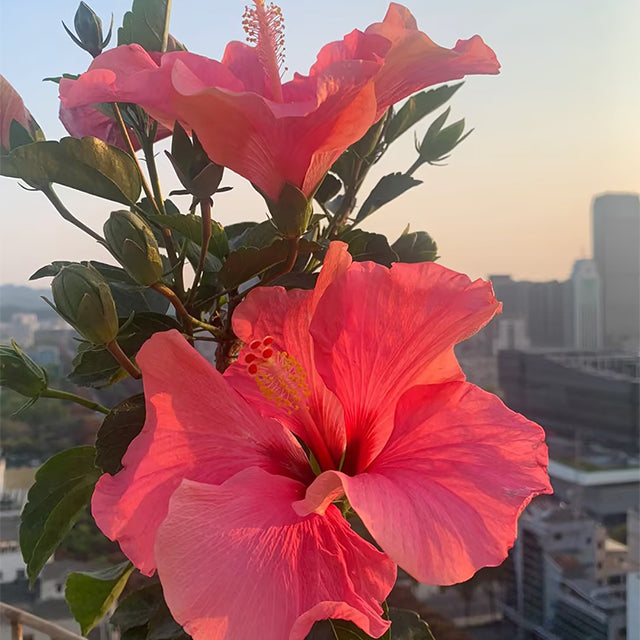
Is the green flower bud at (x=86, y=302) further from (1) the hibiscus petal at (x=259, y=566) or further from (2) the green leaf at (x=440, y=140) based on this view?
(2) the green leaf at (x=440, y=140)

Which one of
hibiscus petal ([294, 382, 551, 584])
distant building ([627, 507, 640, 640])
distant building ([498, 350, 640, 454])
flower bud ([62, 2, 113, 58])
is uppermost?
flower bud ([62, 2, 113, 58])

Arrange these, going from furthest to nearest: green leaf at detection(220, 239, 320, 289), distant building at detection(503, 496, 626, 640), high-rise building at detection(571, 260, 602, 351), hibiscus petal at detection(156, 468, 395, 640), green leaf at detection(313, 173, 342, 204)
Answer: high-rise building at detection(571, 260, 602, 351) → distant building at detection(503, 496, 626, 640) → green leaf at detection(313, 173, 342, 204) → green leaf at detection(220, 239, 320, 289) → hibiscus petal at detection(156, 468, 395, 640)

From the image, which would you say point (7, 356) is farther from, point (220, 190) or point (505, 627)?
point (505, 627)

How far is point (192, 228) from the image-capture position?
1.20ft

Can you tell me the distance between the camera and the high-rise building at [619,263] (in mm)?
14398

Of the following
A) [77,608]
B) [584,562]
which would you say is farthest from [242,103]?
[584,562]

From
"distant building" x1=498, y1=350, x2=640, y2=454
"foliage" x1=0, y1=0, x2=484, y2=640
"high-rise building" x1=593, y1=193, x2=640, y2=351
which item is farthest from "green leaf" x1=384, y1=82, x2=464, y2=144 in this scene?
"high-rise building" x1=593, y1=193, x2=640, y2=351

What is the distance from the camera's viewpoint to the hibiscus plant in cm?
26

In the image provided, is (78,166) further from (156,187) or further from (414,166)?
(414,166)

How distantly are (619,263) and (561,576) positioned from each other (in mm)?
7103

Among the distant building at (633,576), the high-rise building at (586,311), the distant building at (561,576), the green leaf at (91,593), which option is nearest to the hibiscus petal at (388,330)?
the green leaf at (91,593)

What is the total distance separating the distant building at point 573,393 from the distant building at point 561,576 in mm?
2058

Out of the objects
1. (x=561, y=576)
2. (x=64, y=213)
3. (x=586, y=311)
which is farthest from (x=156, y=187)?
(x=586, y=311)

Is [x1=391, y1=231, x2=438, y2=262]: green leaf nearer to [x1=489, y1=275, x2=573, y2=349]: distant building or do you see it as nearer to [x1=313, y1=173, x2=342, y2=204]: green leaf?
[x1=313, y1=173, x2=342, y2=204]: green leaf
